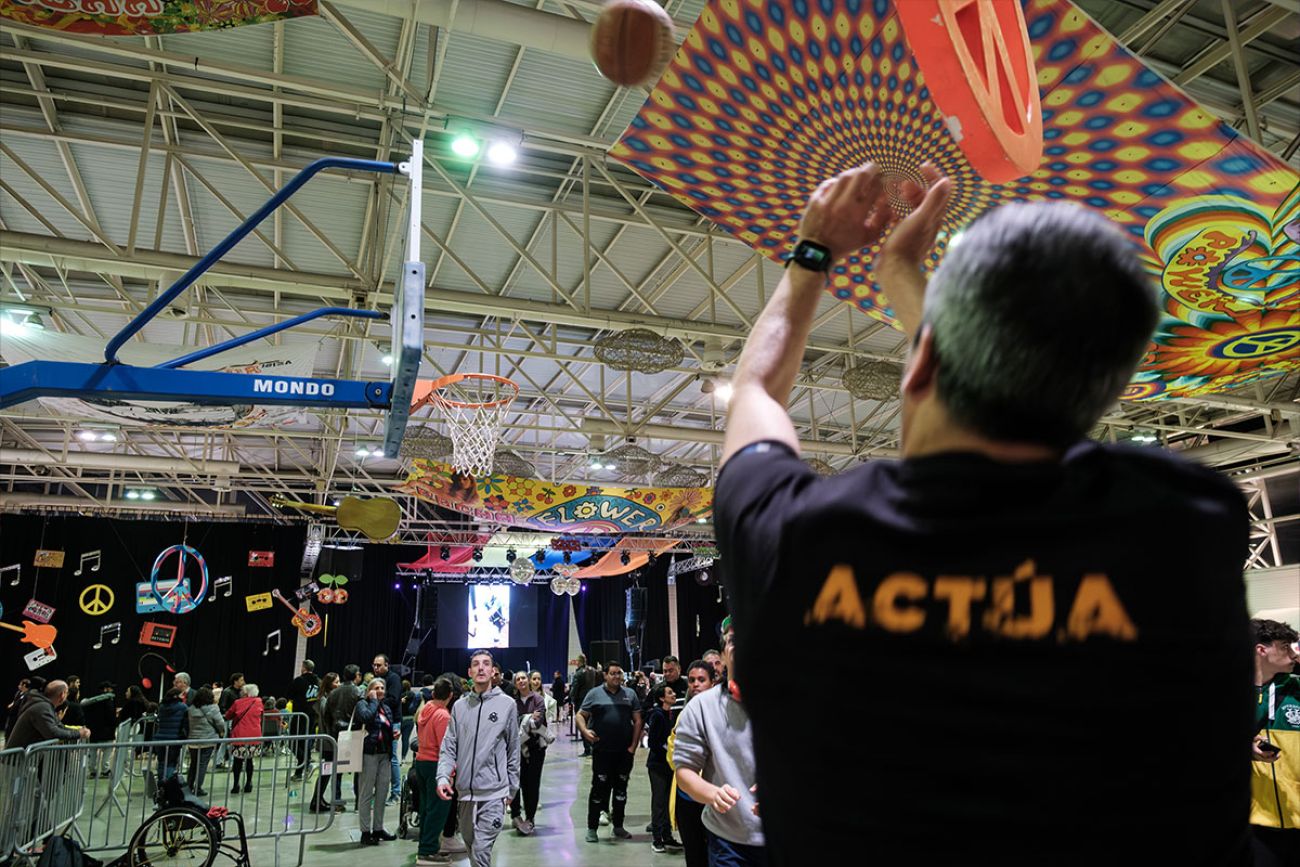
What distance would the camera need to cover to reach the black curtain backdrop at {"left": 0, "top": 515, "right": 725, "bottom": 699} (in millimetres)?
22000

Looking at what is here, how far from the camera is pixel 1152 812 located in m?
0.58

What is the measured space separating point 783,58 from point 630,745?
7793 mm

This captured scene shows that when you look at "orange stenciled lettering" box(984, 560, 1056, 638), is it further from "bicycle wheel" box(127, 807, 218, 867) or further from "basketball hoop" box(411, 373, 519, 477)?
"basketball hoop" box(411, 373, 519, 477)

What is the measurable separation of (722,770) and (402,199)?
7.53 meters

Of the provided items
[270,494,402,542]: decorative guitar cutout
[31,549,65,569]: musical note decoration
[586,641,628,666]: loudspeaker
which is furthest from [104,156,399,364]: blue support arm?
[31,549,65,569]: musical note decoration

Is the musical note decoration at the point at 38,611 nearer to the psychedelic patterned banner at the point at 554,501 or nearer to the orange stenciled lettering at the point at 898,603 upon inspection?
the psychedelic patterned banner at the point at 554,501

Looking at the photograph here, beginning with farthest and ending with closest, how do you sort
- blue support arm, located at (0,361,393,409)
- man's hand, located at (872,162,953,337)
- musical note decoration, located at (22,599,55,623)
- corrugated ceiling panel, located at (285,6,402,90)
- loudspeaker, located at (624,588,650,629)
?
loudspeaker, located at (624,588,650,629)
musical note decoration, located at (22,599,55,623)
corrugated ceiling panel, located at (285,6,402,90)
blue support arm, located at (0,361,393,409)
man's hand, located at (872,162,953,337)

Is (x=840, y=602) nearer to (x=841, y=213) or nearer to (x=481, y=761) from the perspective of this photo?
(x=841, y=213)

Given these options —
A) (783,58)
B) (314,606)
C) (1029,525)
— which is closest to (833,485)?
(1029,525)

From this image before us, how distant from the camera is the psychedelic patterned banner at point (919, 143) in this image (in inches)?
102

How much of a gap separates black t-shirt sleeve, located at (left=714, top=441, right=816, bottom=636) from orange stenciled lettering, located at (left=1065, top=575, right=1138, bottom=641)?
0.21m

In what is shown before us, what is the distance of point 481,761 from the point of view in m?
6.29

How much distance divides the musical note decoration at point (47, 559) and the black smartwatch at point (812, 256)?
26.2m

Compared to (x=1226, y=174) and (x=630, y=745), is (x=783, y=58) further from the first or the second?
(x=630, y=745)
